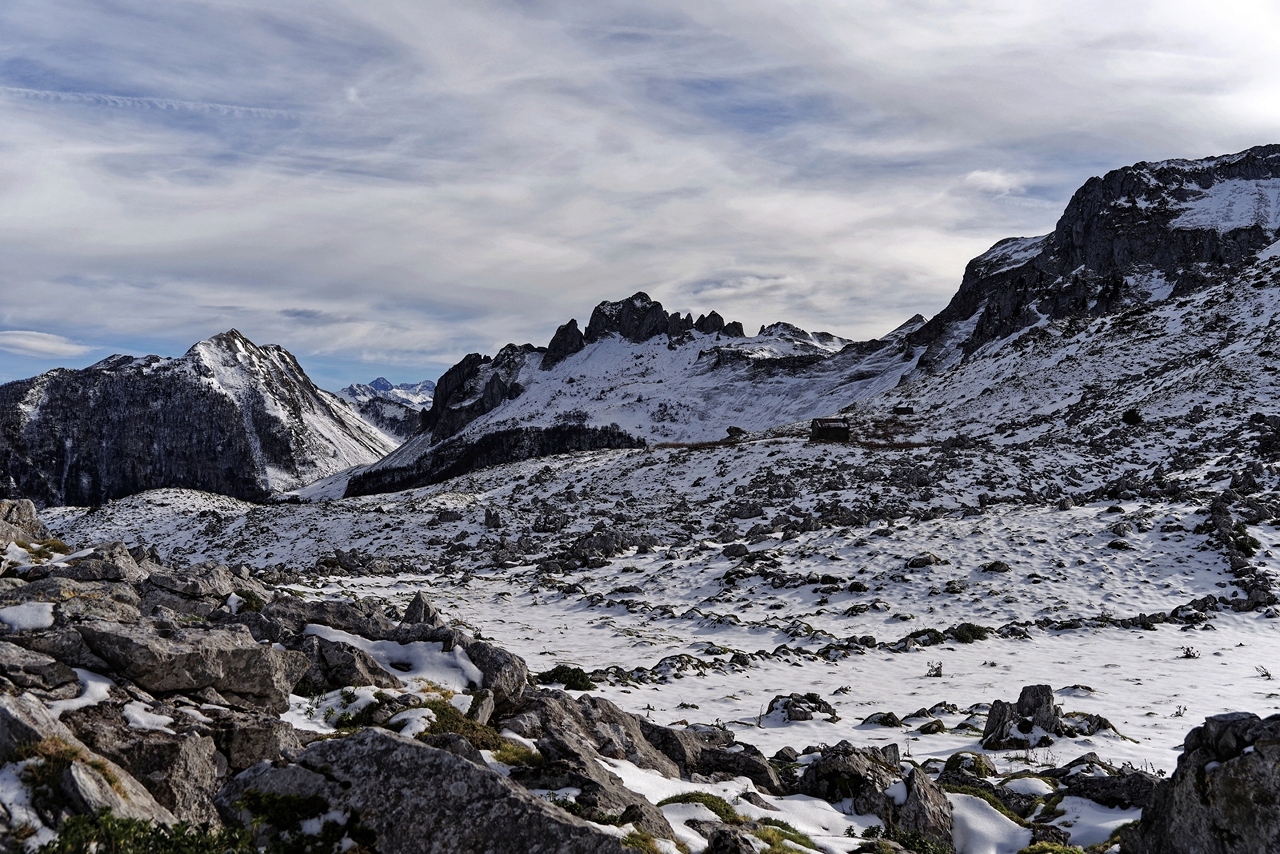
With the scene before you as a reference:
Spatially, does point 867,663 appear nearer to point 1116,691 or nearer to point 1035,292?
point 1116,691

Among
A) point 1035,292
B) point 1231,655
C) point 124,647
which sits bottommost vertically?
point 1231,655

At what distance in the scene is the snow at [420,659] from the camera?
12641mm

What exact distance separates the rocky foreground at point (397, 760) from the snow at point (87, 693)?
28 millimetres

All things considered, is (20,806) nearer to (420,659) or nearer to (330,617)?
(420,659)

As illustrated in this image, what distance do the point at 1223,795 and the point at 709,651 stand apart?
49.8ft

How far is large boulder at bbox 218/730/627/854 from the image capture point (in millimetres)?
7371

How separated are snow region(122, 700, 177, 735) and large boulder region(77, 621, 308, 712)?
0.62m

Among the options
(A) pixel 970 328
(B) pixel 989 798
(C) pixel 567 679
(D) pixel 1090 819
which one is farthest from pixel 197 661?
(A) pixel 970 328

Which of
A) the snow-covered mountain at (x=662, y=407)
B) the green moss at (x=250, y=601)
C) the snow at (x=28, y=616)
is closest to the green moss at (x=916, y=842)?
the snow at (x=28, y=616)

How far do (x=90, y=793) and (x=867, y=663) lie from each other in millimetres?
19239

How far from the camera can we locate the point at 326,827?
24.8ft

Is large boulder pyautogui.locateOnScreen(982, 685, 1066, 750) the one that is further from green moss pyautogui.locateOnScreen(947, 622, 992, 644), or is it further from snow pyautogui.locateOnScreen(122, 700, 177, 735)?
snow pyautogui.locateOnScreen(122, 700, 177, 735)

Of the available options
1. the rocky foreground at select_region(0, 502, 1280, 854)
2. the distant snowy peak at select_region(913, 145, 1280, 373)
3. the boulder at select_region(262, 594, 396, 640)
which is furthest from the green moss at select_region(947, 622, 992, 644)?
the distant snowy peak at select_region(913, 145, 1280, 373)

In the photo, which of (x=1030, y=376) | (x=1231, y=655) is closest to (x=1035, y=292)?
(x=1030, y=376)
